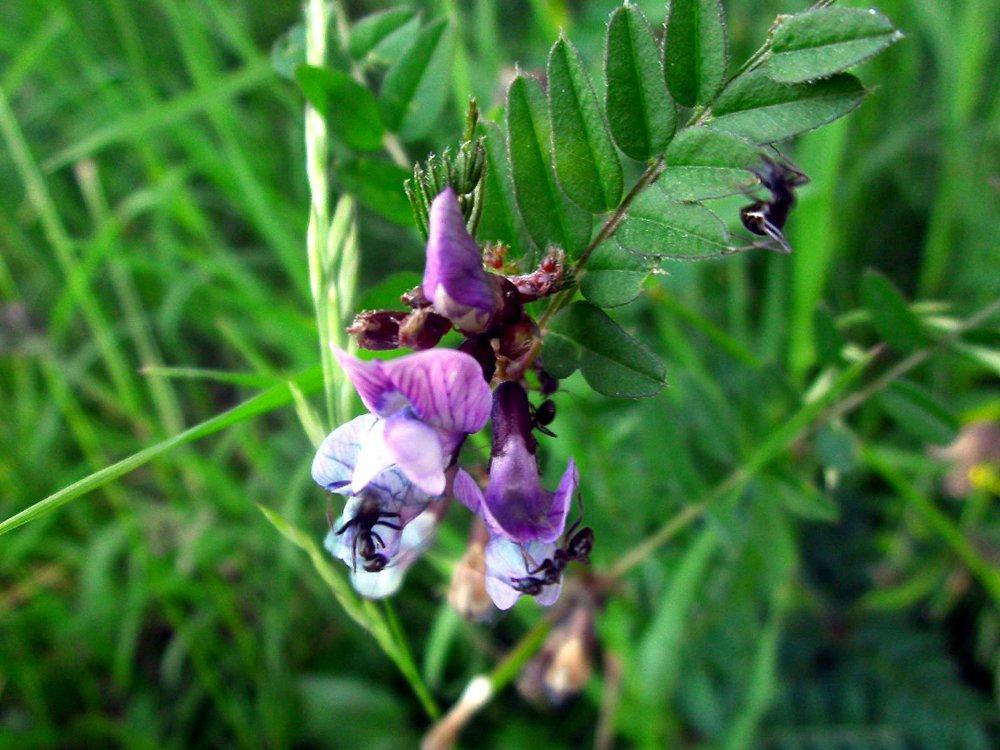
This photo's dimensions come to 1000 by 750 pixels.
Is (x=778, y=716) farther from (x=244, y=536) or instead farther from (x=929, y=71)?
(x=929, y=71)

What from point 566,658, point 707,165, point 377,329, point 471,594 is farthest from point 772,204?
point 566,658

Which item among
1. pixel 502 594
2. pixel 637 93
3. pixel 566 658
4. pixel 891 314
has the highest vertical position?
pixel 637 93

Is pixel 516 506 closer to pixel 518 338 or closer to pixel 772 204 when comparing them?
pixel 518 338

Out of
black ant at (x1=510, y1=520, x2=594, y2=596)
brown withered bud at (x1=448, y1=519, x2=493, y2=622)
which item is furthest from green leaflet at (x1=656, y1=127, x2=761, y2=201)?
brown withered bud at (x1=448, y1=519, x2=493, y2=622)

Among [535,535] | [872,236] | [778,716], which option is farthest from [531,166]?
[872,236]

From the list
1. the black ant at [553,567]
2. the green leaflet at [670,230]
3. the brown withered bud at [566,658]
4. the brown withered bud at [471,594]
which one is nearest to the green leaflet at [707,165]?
the green leaflet at [670,230]

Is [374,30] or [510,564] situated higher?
[374,30]
